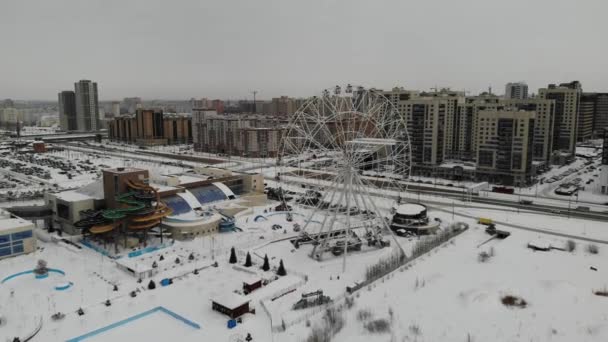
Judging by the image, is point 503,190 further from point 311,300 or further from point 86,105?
Answer: point 86,105

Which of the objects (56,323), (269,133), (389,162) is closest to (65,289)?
(56,323)

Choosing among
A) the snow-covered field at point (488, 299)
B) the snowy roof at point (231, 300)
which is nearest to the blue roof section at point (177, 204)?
the snowy roof at point (231, 300)

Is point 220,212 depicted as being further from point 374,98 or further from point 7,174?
point 7,174

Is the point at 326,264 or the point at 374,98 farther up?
the point at 374,98

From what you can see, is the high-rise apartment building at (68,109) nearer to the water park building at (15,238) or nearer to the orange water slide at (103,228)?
the water park building at (15,238)

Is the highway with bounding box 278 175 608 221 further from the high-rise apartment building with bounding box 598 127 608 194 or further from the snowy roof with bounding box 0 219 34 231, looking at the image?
the snowy roof with bounding box 0 219 34 231

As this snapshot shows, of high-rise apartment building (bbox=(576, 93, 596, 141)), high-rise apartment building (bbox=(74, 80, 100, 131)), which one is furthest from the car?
high-rise apartment building (bbox=(74, 80, 100, 131))
